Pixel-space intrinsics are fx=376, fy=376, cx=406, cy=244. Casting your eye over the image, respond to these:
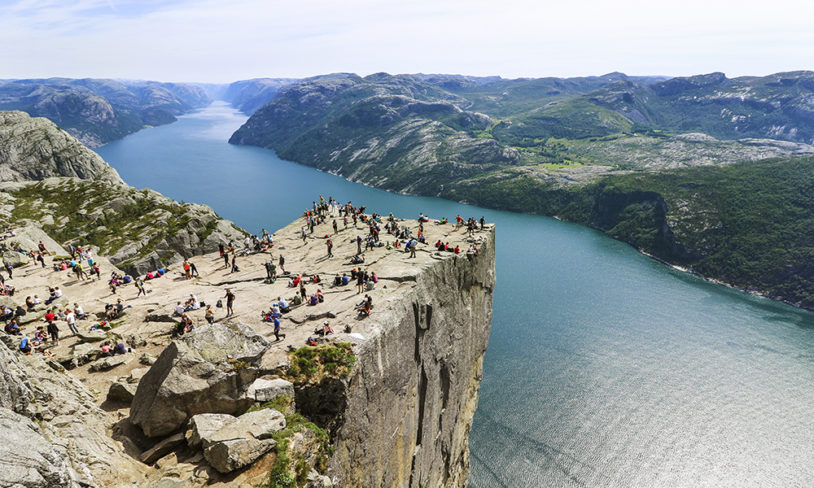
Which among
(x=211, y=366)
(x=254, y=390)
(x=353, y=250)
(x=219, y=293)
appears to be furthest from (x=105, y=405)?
(x=353, y=250)

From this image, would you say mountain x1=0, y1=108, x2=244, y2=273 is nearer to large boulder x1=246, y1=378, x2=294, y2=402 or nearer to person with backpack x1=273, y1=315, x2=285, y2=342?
person with backpack x1=273, y1=315, x2=285, y2=342

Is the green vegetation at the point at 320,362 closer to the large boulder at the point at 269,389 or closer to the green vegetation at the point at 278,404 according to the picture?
the large boulder at the point at 269,389

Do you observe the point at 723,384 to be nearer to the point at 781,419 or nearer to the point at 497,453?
the point at 781,419

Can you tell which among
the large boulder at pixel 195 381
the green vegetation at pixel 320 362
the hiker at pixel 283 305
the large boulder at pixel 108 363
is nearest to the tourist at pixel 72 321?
the large boulder at pixel 108 363

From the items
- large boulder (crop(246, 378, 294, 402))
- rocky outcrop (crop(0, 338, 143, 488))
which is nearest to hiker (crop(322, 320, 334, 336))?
large boulder (crop(246, 378, 294, 402))

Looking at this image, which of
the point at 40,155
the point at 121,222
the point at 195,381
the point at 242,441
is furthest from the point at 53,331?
the point at 40,155
